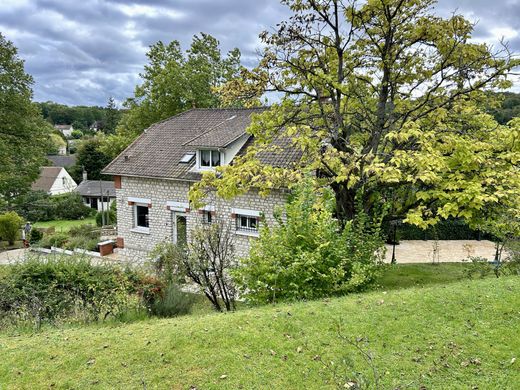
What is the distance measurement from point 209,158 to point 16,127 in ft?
51.7

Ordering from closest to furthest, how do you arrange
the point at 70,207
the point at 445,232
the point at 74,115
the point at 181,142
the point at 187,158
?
the point at 187,158
the point at 181,142
the point at 445,232
the point at 70,207
the point at 74,115

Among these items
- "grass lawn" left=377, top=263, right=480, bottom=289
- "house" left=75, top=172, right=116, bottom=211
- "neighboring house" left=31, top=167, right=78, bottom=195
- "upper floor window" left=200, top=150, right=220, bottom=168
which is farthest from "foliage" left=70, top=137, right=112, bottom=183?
"grass lawn" left=377, top=263, right=480, bottom=289

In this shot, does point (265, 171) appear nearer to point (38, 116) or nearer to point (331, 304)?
point (331, 304)

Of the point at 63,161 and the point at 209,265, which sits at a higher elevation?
the point at 63,161

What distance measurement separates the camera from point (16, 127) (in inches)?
995

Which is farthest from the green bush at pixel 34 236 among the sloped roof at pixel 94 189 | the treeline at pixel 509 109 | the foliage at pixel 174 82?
the treeline at pixel 509 109

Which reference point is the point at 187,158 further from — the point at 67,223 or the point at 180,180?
the point at 67,223

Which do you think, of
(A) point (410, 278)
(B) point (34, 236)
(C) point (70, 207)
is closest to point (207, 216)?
(A) point (410, 278)

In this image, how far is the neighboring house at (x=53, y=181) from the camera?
5541cm

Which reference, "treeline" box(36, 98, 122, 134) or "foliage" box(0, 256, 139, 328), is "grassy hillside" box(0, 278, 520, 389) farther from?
"treeline" box(36, 98, 122, 134)

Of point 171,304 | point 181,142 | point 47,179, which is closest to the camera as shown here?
point 171,304

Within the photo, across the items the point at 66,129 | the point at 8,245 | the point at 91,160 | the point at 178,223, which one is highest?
the point at 66,129

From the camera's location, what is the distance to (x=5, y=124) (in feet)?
81.3

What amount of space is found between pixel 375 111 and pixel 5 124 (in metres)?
24.3
